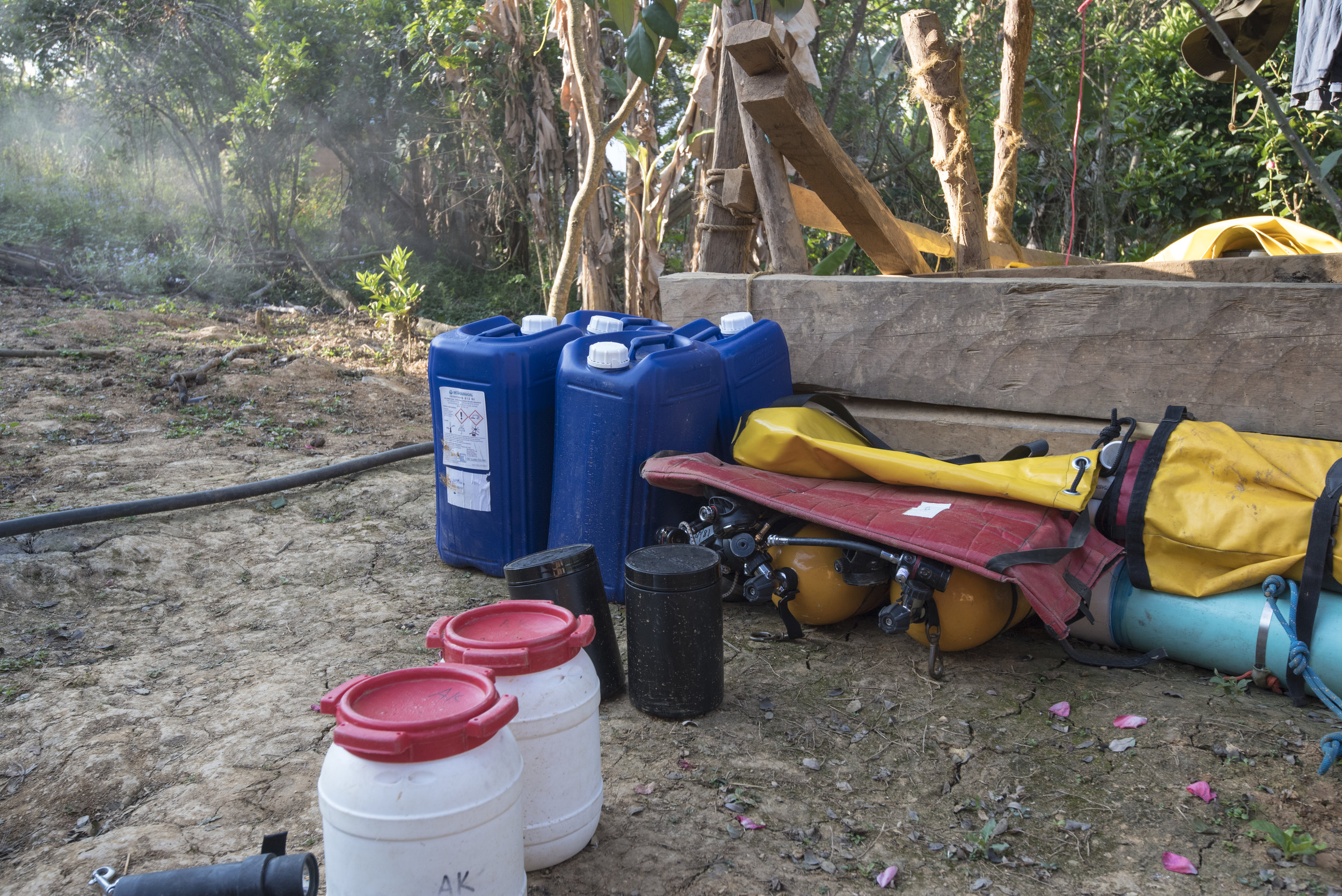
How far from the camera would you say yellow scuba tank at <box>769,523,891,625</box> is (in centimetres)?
250

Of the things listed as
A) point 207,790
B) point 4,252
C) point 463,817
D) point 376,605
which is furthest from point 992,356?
point 4,252

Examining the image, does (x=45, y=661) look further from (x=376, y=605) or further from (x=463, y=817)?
(x=463, y=817)

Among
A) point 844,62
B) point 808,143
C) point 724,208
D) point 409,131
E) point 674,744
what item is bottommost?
point 674,744

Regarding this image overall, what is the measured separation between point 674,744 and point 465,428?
1.39m

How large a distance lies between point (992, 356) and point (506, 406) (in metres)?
1.71

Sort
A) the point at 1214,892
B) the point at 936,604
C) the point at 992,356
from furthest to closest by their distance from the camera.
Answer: the point at 992,356 → the point at 936,604 → the point at 1214,892

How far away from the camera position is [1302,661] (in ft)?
6.74

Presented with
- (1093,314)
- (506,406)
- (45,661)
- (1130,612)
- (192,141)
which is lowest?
(45,661)

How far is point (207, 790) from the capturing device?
5.96 feet

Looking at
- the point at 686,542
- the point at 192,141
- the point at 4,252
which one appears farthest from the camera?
the point at 192,141

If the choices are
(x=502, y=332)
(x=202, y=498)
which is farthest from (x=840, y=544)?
(x=202, y=498)

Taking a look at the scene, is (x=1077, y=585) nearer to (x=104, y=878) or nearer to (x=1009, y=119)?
(x=104, y=878)

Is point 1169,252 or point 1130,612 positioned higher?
point 1169,252

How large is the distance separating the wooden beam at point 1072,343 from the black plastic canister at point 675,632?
57.6 inches
